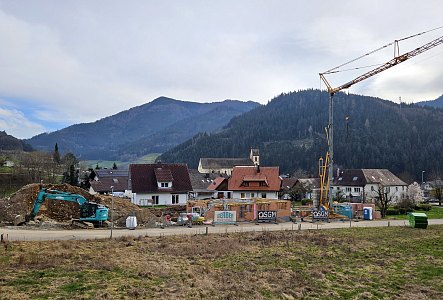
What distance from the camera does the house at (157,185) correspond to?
191 ft

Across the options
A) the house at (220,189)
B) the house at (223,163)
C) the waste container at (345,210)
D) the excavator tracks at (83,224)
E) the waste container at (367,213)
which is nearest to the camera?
the excavator tracks at (83,224)

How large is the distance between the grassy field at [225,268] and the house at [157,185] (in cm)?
2965

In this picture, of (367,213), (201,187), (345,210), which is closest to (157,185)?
(201,187)

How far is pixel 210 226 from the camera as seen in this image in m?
37.7

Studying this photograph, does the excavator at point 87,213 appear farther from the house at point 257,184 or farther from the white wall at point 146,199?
the house at point 257,184

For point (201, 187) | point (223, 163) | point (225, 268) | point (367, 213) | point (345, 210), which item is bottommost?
point (225, 268)

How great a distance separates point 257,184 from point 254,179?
96 centimetres

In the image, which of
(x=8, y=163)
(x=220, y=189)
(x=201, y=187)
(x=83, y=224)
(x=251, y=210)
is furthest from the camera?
(x=8, y=163)

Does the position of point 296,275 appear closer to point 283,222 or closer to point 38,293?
point 38,293

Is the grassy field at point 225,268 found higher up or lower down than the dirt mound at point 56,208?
lower down

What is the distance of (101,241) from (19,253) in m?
6.12

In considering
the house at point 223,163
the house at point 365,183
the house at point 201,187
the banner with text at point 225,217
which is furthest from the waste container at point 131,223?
the house at point 223,163

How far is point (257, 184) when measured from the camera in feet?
208

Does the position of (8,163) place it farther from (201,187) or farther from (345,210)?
(345,210)
